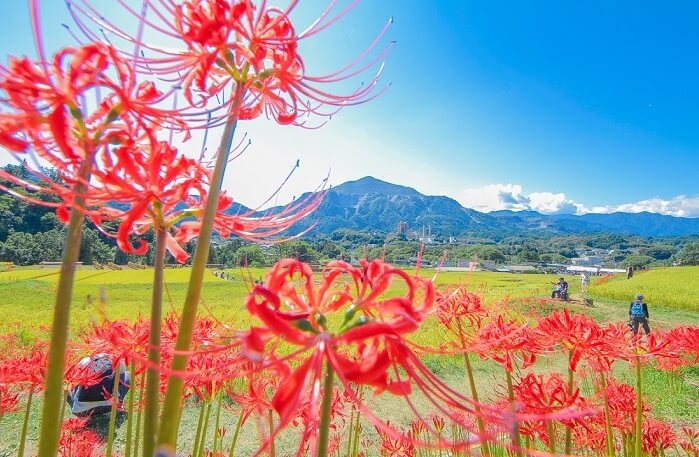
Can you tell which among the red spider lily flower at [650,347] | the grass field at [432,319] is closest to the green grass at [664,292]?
the grass field at [432,319]

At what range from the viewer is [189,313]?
92 centimetres

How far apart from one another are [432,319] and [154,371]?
17.9m

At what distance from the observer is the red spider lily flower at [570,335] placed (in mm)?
2072

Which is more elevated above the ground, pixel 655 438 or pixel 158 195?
pixel 158 195

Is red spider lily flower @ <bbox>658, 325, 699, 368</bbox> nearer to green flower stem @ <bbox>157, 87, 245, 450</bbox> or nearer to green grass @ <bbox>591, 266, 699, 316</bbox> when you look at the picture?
green flower stem @ <bbox>157, 87, 245, 450</bbox>

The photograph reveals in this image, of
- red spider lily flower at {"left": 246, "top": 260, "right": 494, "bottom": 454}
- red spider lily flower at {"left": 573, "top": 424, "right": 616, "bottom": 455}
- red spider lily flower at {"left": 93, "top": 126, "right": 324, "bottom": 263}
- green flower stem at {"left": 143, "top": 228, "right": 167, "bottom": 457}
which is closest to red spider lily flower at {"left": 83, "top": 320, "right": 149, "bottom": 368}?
red spider lily flower at {"left": 93, "top": 126, "right": 324, "bottom": 263}

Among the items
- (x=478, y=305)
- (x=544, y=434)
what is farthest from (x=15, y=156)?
(x=544, y=434)

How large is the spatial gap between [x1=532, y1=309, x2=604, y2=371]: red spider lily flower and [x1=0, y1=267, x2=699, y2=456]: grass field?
512 millimetres

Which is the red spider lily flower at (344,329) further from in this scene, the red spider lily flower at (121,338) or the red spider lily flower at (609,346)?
the red spider lily flower at (609,346)

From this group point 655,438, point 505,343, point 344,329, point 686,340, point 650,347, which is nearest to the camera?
point 344,329

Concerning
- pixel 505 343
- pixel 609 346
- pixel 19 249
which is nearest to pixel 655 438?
pixel 609 346

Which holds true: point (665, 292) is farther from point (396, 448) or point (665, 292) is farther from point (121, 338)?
point (121, 338)

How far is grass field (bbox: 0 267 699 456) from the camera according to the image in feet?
14.7

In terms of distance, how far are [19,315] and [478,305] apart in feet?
69.8
